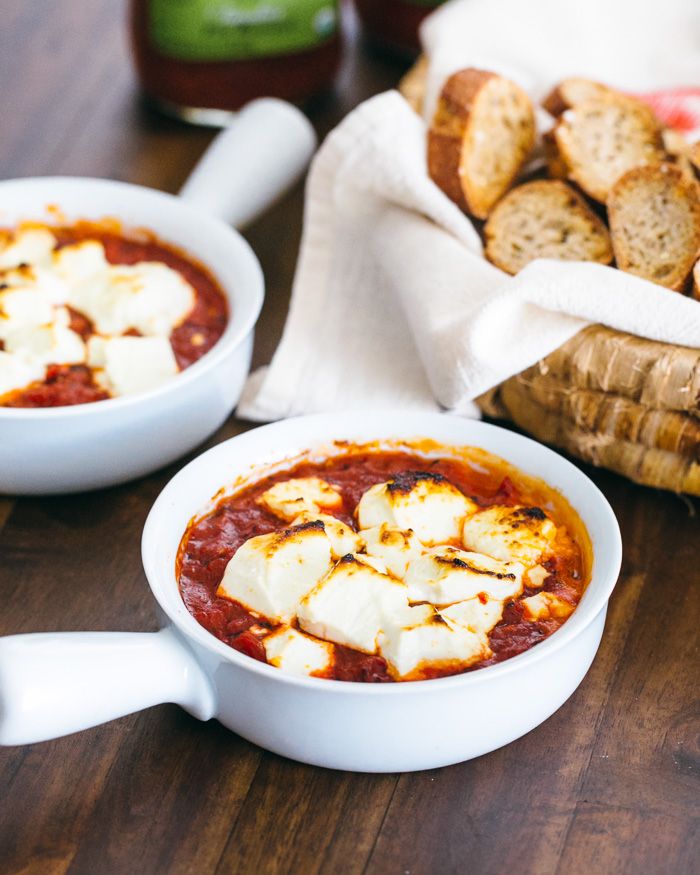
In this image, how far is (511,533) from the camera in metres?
1.33

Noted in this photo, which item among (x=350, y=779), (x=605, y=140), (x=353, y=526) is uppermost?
(x=605, y=140)

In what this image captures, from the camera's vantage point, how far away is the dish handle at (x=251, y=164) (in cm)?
201

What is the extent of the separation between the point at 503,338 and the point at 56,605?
27.2 inches

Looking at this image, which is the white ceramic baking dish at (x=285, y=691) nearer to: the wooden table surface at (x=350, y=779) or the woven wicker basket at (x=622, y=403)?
the wooden table surface at (x=350, y=779)

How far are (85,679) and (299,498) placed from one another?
378 millimetres

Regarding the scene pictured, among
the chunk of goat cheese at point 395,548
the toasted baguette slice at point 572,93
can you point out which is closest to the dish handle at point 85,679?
the chunk of goat cheese at point 395,548

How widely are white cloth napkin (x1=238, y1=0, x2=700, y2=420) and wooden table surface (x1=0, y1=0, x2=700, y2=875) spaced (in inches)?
11.7

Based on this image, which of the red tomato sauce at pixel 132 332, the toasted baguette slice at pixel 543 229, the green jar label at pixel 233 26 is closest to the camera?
the red tomato sauce at pixel 132 332

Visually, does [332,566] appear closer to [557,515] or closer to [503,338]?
[557,515]

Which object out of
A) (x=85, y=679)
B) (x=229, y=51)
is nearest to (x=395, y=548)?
(x=85, y=679)

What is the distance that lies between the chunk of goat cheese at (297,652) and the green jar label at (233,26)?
1491mm

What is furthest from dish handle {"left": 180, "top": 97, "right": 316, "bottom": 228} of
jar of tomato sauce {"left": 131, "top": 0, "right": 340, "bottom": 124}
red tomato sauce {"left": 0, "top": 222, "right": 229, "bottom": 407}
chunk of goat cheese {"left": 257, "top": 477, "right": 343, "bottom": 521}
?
chunk of goat cheese {"left": 257, "top": 477, "right": 343, "bottom": 521}

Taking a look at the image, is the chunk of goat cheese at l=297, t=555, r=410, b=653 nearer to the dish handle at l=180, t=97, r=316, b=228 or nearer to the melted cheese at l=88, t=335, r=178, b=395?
the melted cheese at l=88, t=335, r=178, b=395

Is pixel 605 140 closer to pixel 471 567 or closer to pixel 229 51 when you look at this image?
pixel 229 51
